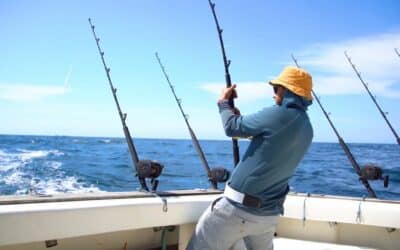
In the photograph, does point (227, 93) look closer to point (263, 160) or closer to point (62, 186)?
point (263, 160)

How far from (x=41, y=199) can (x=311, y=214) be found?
1.89 metres

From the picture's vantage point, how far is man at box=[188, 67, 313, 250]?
203 cm

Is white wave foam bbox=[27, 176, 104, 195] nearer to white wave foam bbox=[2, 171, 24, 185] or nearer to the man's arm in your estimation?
white wave foam bbox=[2, 171, 24, 185]

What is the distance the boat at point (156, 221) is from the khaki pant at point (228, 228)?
0.20 m

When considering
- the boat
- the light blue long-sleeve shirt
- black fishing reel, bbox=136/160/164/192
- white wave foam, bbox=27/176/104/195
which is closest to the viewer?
the light blue long-sleeve shirt

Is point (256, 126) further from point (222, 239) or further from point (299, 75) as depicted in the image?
point (222, 239)

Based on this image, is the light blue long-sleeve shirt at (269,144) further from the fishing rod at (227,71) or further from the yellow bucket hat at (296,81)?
the fishing rod at (227,71)

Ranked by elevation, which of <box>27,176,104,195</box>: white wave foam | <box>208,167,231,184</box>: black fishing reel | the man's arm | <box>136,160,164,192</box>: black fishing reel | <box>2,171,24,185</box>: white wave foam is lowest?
<box>27,176,104,195</box>: white wave foam

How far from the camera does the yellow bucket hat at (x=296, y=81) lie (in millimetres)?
2064

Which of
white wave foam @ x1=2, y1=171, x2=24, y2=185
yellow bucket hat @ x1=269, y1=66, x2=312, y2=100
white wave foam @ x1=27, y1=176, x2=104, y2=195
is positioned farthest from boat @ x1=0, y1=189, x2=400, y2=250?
white wave foam @ x1=2, y1=171, x2=24, y2=185

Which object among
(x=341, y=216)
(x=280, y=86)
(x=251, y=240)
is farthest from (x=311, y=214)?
(x=280, y=86)

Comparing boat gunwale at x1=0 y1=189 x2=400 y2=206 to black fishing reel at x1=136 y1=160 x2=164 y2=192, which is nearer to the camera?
boat gunwale at x1=0 y1=189 x2=400 y2=206

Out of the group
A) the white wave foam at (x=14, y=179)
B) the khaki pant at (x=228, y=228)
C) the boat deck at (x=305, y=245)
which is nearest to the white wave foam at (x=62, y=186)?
the white wave foam at (x=14, y=179)

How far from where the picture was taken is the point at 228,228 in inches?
82.5
